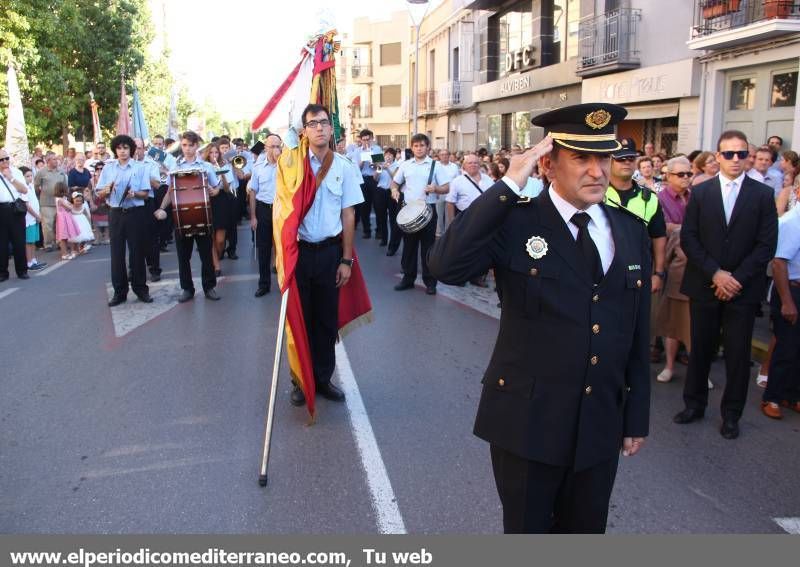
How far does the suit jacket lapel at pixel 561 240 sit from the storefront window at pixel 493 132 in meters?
27.7

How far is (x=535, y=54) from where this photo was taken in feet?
81.6

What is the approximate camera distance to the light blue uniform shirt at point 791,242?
538 cm

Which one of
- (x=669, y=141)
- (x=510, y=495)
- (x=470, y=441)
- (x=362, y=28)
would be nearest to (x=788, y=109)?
(x=669, y=141)

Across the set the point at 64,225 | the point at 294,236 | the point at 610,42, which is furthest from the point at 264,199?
the point at 610,42

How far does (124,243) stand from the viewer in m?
9.57

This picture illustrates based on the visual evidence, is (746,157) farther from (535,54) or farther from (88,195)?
(535,54)

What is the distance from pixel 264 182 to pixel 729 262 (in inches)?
273

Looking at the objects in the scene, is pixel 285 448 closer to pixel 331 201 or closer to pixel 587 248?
pixel 331 201

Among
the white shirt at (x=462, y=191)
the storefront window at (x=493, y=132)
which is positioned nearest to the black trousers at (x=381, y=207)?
the white shirt at (x=462, y=191)

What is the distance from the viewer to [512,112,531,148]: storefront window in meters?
26.0

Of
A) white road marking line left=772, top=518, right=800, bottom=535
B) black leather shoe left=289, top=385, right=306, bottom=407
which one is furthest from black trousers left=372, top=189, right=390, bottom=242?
white road marking line left=772, top=518, right=800, bottom=535

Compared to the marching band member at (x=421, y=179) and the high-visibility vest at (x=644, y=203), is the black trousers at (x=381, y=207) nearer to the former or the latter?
the marching band member at (x=421, y=179)

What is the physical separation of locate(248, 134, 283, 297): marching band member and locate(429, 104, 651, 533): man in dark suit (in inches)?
309

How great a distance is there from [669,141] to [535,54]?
823 centimetres
